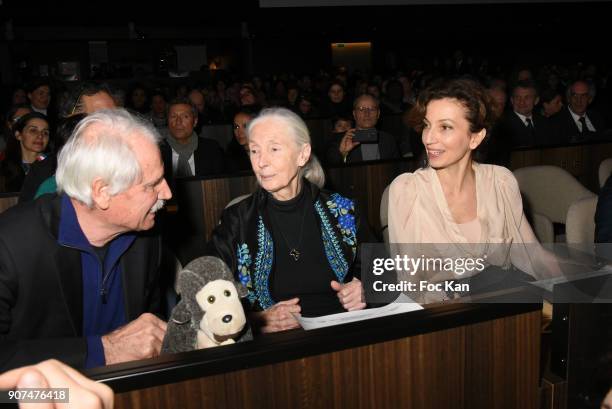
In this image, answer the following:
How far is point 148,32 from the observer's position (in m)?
16.6

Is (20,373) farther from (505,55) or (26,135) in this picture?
(505,55)

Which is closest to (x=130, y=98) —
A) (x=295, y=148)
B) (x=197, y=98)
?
(x=197, y=98)

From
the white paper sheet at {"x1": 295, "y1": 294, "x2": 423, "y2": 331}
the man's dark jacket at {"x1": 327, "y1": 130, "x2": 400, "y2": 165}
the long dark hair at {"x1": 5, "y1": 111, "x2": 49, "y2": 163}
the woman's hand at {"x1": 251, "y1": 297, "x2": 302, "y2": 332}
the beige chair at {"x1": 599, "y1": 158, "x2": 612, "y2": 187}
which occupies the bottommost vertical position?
the woman's hand at {"x1": 251, "y1": 297, "x2": 302, "y2": 332}

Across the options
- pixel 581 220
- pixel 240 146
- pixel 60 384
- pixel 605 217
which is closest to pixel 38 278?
pixel 60 384

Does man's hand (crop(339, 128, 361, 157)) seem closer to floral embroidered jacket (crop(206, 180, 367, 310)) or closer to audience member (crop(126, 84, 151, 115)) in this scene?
floral embroidered jacket (crop(206, 180, 367, 310))

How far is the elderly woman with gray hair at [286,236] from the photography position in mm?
2373

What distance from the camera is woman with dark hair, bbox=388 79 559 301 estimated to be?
237 cm

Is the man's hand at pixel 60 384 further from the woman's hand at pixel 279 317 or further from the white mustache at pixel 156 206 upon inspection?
the woman's hand at pixel 279 317

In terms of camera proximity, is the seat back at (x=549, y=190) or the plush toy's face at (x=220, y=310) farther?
the seat back at (x=549, y=190)

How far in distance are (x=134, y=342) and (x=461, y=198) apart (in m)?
1.55

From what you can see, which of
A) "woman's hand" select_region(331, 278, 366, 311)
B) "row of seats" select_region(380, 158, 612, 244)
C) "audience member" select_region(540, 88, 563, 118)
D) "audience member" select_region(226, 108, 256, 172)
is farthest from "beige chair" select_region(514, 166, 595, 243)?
"audience member" select_region(540, 88, 563, 118)

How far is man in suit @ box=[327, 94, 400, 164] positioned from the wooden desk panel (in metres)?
3.04

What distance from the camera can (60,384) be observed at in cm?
65

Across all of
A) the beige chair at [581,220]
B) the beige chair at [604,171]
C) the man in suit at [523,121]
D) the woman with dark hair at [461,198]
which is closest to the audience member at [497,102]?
the woman with dark hair at [461,198]
